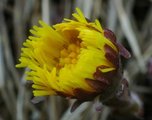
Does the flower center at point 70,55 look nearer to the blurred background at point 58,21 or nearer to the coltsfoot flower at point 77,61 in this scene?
the coltsfoot flower at point 77,61

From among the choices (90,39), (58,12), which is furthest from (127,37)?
(90,39)

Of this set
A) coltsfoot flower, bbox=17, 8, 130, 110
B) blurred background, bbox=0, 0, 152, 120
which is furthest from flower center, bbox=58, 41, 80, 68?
blurred background, bbox=0, 0, 152, 120

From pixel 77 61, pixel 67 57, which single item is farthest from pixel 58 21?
pixel 77 61

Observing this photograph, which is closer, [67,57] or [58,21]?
[67,57]

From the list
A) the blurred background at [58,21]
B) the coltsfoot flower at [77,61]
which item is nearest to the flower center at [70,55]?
the coltsfoot flower at [77,61]

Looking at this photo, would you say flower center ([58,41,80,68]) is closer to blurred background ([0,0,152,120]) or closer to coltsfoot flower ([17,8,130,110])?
coltsfoot flower ([17,8,130,110])

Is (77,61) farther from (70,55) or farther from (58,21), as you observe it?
(58,21)
